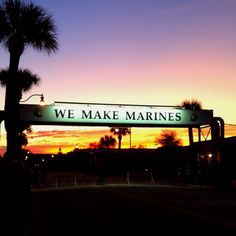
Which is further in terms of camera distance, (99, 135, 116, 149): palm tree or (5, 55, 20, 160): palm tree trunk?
(99, 135, 116, 149): palm tree

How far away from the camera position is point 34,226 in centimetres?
1428

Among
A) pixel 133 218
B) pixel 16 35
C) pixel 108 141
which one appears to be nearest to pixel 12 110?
pixel 16 35

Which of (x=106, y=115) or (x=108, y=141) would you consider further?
(x=108, y=141)

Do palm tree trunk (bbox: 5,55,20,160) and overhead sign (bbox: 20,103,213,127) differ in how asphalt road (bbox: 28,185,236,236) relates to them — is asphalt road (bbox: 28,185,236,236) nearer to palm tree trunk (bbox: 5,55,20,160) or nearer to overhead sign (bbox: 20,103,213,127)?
palm tree trunk (bbox: 5,55,20,160)

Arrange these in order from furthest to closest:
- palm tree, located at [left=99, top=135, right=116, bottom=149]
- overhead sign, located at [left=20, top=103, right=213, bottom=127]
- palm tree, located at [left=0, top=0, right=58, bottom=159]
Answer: palm tree, located at [left=99, top=135, right=116, bottom=149]
overhead sign, located at [left=20, top=103, right=213, bottom=127]
palm tree, located at [left=0, top=0, right=58, bottom=159]

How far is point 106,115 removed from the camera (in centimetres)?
3356

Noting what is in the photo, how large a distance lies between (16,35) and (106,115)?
9693mm

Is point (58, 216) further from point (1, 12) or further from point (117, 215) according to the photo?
point (1, 12)

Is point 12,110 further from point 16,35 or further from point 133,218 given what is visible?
point 133,218

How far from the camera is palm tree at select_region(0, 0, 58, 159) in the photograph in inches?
993

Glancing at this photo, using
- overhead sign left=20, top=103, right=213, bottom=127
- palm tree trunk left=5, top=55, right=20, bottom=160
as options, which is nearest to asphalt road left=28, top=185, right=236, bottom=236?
palm tree trunk left=5, top=55, right=20, bottom=160

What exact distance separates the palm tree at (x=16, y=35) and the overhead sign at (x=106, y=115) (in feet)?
21.2

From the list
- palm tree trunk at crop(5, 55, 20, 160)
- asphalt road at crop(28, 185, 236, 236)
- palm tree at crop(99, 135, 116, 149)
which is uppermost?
palm tree at crop(99, 135, 116, 149)

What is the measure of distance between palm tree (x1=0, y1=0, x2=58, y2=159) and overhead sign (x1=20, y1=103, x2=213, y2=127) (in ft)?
21.2
